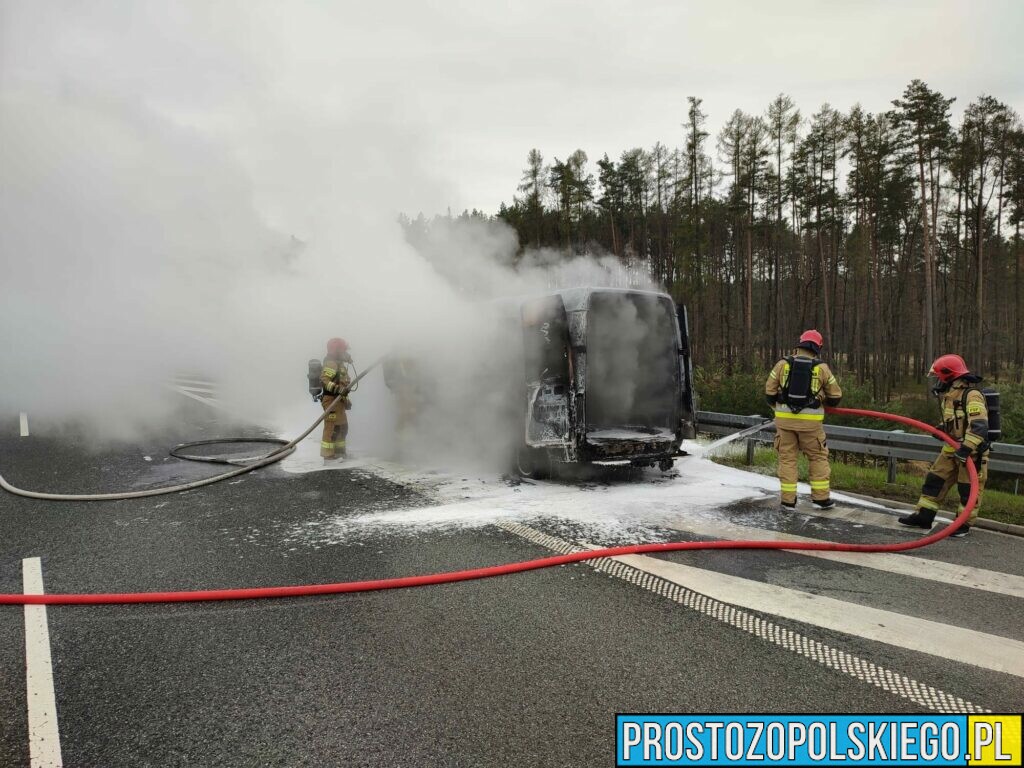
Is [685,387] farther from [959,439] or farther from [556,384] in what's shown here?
[959,439]

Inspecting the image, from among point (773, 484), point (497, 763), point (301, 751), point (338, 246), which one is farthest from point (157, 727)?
point (338, 246)

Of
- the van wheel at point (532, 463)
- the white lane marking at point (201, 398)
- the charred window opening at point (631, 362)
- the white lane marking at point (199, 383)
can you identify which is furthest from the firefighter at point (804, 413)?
the white lane marking at point (199, 383)

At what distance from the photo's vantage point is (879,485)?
260 inches

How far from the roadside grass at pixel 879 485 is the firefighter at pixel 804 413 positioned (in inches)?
35.6

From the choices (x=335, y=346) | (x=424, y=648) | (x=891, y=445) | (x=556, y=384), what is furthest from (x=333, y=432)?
(x=891, y=445)

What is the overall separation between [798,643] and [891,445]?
4.69m

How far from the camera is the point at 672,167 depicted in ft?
111

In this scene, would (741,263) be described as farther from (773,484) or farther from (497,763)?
(497,763)

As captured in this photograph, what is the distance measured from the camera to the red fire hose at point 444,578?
350cm

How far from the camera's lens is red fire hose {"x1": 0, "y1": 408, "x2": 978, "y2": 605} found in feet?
11.5

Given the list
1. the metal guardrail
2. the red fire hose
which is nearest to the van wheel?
the red fire hose

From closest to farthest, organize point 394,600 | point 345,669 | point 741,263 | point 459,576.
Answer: point 345,669 < point 394,600 < point 459,576 < point 741,263

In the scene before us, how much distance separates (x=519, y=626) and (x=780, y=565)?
6.90 feet

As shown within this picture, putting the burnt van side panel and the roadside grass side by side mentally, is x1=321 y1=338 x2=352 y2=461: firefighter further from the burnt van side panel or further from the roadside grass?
the roadside grass
